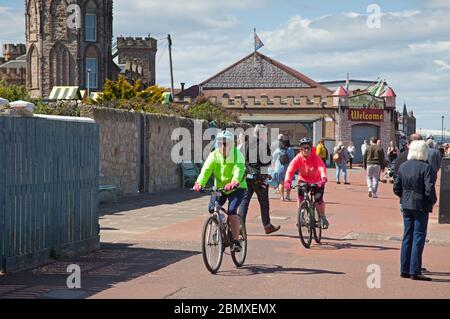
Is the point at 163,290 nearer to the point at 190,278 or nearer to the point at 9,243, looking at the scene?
the point at 190,278

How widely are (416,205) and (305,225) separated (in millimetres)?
2881

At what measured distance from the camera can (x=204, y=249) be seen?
9.26 meters

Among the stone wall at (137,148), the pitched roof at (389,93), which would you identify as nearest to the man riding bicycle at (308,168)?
the stone wall at (137,148)

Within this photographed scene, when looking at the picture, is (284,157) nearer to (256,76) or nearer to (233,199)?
(233,199)

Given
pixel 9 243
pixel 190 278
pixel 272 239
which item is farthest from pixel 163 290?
pixel 272 239

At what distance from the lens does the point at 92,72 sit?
6669cm

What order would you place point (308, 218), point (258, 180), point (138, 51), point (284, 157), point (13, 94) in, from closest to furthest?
1. point (308, 218)
2. point (258, 180)
3. point (284, 157)
4. point (13, 94)
5. point (138, 51)

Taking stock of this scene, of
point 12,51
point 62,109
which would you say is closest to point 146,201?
point 62,109

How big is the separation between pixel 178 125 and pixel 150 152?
10.2ft

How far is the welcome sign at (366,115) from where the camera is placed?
2493 inches

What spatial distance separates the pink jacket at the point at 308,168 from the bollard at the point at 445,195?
389 cm

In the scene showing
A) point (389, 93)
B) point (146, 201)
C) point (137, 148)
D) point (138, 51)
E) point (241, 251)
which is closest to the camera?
point (241, 251)

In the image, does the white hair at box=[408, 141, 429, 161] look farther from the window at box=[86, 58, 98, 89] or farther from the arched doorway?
the window at box=[86, 58, 98, 89]

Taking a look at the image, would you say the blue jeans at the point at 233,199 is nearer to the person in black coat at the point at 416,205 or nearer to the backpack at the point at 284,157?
the person in black coat at the point at 416,205
